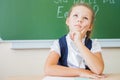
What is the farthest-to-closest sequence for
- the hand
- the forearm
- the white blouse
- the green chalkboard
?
1. the green chalkboard
2. the white blouse
3. the forearm
4. the hand

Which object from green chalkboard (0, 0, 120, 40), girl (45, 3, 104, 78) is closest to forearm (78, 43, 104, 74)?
girl (45, 3, 104, 78)

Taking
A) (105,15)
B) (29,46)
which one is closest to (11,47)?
(29,46)

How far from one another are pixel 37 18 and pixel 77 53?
2.45 ft

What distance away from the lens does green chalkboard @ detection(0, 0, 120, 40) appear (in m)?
2.18

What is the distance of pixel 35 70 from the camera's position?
2.28m

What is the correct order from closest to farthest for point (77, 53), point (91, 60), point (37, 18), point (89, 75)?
point (89, 75), point (91, 60), point (77, 53), point (37, 18)

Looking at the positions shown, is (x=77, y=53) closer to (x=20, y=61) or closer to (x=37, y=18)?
(x=37, y=18)

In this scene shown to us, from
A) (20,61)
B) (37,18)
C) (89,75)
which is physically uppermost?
(37,18)

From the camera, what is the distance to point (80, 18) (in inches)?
59.6

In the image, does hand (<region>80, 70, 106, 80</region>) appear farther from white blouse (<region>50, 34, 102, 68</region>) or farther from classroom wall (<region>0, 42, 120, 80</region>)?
classroom wall (<region>0, 42, 120, 80</region>)

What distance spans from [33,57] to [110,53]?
732 mm

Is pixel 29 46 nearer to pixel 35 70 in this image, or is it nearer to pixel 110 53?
pixel 35 70

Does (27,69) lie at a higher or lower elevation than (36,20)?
lower

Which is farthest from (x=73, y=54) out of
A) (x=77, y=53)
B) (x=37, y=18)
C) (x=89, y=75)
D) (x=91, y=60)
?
(x=37, y=18)
